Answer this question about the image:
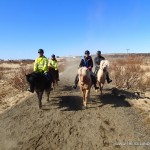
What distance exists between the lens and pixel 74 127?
923 cm

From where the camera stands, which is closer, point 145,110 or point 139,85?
point 145,110

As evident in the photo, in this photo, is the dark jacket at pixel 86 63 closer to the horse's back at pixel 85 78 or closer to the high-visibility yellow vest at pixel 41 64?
the horse's back at pixel 85 78

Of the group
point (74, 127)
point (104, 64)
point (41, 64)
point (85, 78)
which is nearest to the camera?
point (74, 127)

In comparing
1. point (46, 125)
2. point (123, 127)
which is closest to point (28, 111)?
point (46, 125)

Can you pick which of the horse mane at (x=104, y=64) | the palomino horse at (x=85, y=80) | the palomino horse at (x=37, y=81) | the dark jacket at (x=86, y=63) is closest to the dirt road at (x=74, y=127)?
the palomino horse at (x=85, y=80)

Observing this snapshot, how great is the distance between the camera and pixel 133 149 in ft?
24.3

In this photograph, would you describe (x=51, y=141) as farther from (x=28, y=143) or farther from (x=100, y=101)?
(x=100, y=101)

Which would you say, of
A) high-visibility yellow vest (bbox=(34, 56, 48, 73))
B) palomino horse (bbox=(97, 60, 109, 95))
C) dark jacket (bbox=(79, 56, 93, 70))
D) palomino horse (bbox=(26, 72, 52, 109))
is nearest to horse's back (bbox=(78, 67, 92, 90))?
dark jacket (bbox=(79, 56, 93, 70))

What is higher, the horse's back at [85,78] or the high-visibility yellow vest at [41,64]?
the high-visibility yellow vest at [41,64]

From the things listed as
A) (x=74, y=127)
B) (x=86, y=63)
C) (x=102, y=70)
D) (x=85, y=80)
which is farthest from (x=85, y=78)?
(x=74, y=127)

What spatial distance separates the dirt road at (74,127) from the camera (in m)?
7.89

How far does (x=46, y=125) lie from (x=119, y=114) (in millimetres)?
2959

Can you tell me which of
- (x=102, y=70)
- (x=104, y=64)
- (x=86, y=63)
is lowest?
(x=102, y=70)

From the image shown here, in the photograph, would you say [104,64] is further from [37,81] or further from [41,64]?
[37,81]
